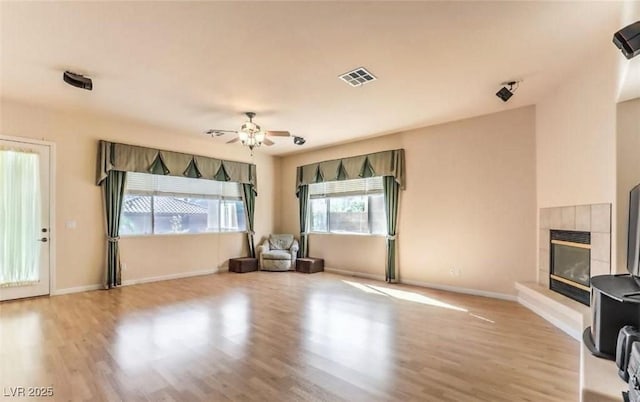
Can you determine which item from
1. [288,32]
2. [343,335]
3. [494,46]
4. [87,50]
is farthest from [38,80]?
[494,46]

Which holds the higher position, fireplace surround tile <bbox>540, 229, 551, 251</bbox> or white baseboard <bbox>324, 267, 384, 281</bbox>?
fireplace surround tile <bbox>540, 229, 551, 251</bbox>

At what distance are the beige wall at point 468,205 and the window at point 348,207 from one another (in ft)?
1.33

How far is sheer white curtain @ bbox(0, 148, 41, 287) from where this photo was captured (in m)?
4.57

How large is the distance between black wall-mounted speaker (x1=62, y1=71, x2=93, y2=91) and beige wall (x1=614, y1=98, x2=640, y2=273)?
5565 millimetres

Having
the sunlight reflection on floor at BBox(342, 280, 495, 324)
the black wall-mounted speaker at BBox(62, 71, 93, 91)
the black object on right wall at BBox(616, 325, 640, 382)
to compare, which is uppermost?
the black wall-mounted speaker at BBox(62, 71, 93, 91)

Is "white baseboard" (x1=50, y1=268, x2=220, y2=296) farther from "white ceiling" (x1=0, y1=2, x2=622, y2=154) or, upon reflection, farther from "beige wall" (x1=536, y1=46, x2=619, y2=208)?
"beige wall" (x1=536, y1=46, x2=619, y2=208)

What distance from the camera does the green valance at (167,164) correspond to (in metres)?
5.51

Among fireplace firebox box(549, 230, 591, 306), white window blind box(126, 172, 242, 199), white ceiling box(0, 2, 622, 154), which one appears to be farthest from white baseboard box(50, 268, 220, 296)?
fireplace firebox box(549, 230, 591, 306)

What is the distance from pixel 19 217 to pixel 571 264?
765cm

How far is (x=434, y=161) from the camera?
222 inches

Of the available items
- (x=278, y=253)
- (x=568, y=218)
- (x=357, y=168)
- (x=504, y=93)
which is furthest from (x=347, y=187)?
(x=568, y=218)

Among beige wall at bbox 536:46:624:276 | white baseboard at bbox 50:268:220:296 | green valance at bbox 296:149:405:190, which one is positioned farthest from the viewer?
green valance at bbox 296:149:405:190

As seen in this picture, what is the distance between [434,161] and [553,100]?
6.38 feet

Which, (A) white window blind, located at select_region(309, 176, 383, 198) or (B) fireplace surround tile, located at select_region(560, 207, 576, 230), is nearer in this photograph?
(B) fireplace surround tile, located at select_region(560, 207, 576, 230)
